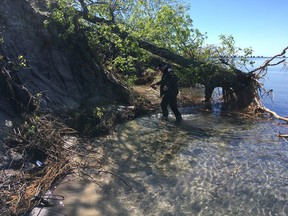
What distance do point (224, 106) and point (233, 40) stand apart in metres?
3.15

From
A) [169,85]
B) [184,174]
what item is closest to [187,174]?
[184,174]

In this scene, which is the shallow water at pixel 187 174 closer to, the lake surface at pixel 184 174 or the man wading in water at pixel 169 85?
the lake surface at pixel 184 174

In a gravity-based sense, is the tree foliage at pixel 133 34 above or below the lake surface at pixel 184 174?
above

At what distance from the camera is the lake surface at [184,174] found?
660 centimetres

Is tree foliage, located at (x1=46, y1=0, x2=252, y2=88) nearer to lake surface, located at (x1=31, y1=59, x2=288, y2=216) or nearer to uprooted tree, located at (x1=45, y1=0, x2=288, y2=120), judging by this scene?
uprooted tree, located at (x1=45, y1=0, x2=288, y2=120)

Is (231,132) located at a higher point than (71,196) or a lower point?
higher

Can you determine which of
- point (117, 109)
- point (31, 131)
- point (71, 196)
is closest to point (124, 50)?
point (117, 109)

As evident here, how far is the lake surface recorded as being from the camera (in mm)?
6598

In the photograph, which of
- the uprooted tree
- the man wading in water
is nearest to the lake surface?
the man wading in water

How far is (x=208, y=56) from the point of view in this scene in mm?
15133

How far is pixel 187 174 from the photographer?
8133mm

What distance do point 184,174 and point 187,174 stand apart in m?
0.07

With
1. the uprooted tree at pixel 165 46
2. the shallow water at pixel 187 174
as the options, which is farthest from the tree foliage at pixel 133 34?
the shallow water at pixel 187 174

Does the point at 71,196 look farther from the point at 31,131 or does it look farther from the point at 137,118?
the point at 137,118
